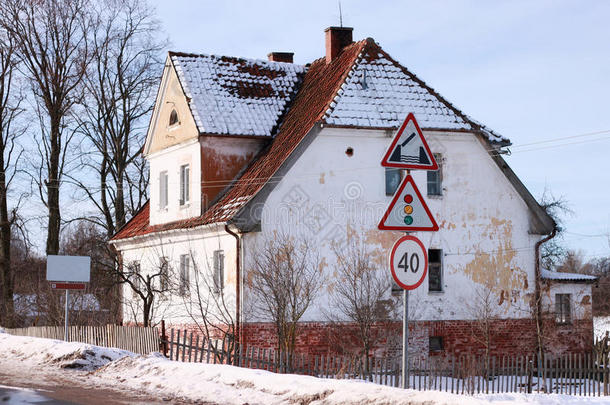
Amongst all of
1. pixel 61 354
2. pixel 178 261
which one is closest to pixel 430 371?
pixel 61 354

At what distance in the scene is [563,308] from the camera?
2950 cm

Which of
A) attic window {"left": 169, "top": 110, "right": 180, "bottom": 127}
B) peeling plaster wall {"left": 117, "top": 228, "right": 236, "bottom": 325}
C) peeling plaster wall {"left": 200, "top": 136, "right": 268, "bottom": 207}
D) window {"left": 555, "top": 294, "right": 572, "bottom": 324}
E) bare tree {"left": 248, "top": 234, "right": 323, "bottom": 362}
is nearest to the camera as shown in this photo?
bare tree {"left": 248, "top": 234, "right": 323, "bottom": 362}

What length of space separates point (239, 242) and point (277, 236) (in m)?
1.02

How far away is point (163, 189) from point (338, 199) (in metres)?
7.74

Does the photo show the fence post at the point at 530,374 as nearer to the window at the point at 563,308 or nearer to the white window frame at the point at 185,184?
the window at the point at 563,308

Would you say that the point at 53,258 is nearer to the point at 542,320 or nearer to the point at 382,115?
the point at 382,115

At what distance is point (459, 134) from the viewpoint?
2753 cm

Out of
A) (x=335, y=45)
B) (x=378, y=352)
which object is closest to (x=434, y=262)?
(x=378, y=352)

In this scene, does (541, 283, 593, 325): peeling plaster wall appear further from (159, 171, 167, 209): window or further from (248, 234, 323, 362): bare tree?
(159, 171, 167, 209): window

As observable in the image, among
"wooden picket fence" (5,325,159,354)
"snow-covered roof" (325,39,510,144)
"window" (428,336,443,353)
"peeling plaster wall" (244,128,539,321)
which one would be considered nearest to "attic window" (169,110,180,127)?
"snow-covered roof" (325,39,510,144)

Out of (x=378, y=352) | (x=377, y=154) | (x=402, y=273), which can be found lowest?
(x=378, y=352)

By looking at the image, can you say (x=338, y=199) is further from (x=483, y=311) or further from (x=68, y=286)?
(x=68, y=286)

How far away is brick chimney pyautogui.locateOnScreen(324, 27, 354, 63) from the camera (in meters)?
31.3

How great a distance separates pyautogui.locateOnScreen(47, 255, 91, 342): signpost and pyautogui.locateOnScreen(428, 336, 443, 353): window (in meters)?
9.53
